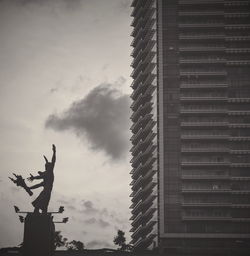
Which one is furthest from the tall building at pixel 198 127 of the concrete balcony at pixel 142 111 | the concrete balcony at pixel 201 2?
the concrete balcony at pixel 142 111

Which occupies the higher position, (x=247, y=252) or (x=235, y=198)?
(x=235, y=198)

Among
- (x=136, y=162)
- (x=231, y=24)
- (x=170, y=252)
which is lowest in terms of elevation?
(x=170, y=252)

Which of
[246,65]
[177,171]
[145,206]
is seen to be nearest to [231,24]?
[246,65]

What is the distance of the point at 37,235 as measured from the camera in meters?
36.7

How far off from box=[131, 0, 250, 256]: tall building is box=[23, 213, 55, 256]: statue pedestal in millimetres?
69808

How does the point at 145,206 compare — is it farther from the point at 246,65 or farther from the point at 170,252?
the point at 246,65

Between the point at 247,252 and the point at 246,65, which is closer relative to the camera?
the point at 247,252

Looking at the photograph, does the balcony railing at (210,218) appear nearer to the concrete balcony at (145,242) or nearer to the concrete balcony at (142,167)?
the concrete balcony at (145,242)

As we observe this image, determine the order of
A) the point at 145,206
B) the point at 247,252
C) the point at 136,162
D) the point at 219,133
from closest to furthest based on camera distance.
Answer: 1. the point at 247,252
2. the point at 219,133
3. the point at 145,206
4. the point at 136,162

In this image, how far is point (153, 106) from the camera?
11712 cm

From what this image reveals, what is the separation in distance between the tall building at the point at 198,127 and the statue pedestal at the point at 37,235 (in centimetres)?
6981

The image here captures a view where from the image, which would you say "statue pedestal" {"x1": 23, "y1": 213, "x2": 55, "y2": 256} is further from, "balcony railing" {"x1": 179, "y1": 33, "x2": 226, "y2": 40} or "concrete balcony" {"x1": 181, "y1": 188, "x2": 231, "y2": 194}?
"balcony railing" {"x1": 179, "y1": 33, "x2": 226, "y2": 40}

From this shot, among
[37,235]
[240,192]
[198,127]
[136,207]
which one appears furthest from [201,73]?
[37,235]

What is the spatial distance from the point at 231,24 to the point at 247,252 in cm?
4401
